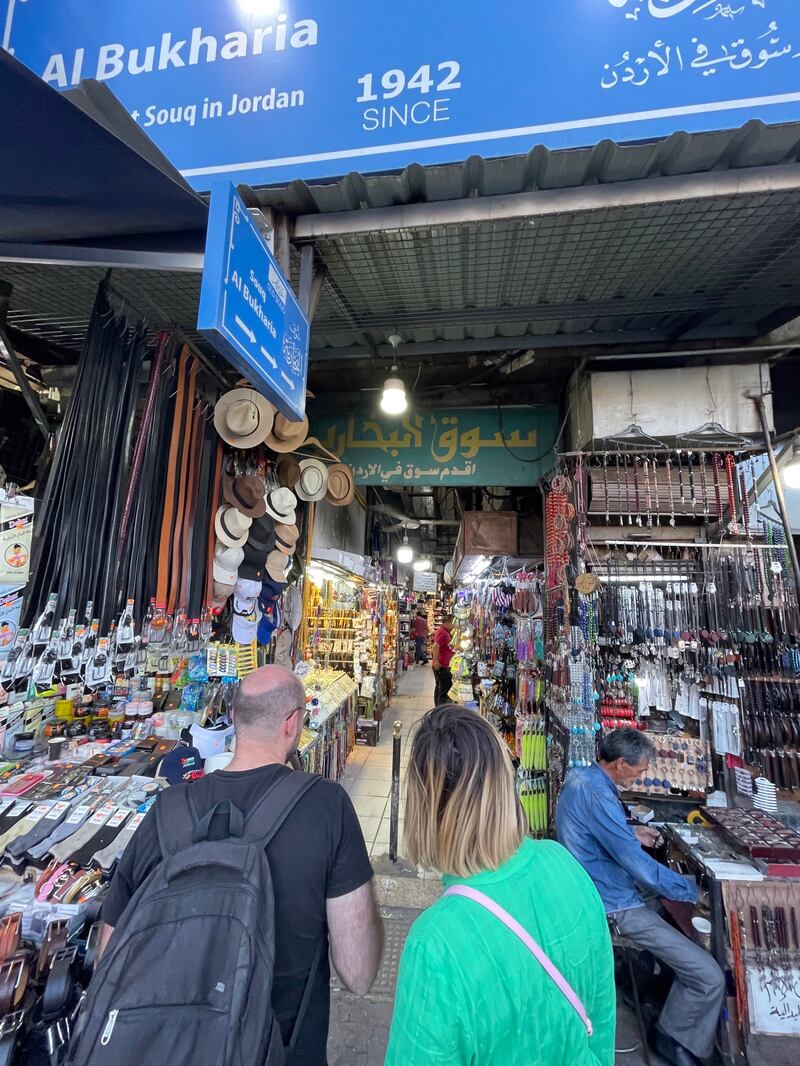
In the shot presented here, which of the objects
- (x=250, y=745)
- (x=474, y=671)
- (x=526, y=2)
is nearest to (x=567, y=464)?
(x=526, y=2)

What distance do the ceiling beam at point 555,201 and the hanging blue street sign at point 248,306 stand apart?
1.77ft

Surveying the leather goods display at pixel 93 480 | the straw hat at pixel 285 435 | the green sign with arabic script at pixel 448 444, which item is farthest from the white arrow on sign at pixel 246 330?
the green sign with arabic script at pixel 448 444

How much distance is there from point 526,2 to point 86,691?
5229 mm

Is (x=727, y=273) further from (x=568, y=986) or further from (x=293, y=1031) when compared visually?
(x=293, y=1031)

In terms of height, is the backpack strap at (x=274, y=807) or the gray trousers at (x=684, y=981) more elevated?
the backpack strap at (x=274, y=807)

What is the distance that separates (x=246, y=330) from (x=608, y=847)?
314cm

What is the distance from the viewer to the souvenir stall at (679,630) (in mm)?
3770

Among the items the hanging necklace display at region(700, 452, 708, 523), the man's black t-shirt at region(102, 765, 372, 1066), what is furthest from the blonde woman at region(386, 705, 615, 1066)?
the hanging necklace display at region(700, 452, 708, 523)

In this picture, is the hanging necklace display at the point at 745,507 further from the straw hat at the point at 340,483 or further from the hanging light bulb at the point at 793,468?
the straw hat at the point at 340,483

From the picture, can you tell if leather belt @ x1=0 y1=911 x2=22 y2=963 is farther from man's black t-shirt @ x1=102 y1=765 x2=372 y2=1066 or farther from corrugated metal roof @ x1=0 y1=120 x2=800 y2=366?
corrugated metal roof @ x1=0 y1=120 x2=800 y2=366

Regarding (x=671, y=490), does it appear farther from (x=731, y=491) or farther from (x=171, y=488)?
(x=171, y=488)

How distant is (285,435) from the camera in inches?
154

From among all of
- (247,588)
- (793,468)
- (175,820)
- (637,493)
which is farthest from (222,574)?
(793,468)

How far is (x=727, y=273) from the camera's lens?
2.95 metres
